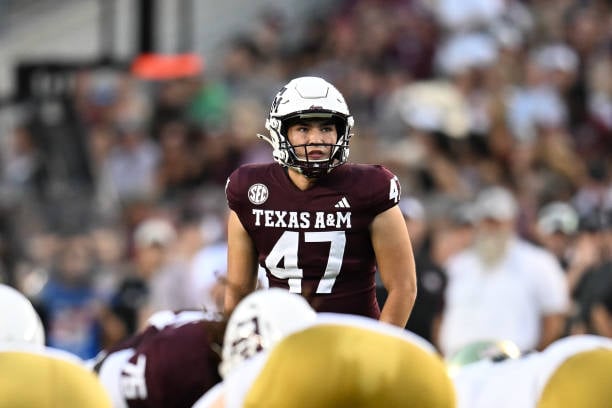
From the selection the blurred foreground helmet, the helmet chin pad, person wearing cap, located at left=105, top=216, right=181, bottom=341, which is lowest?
person wearing cap, located at left=105, top=216, right=181, bottom=341

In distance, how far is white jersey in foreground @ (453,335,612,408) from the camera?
447cm

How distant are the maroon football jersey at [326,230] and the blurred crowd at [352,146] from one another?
13.6ft

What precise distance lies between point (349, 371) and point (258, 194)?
5.87 feet

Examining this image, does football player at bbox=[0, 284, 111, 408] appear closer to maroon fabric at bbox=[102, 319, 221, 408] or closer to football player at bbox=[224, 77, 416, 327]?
maroon fabric at bbox=[102, 319, 221, 408]

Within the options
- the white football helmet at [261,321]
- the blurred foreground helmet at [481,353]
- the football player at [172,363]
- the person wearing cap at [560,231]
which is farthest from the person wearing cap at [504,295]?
the white football helmet at [261,321]

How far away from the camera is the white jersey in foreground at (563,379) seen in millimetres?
4473

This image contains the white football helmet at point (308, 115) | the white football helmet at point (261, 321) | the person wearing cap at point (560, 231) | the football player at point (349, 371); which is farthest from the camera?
the person wearing cap at point (560, 231)

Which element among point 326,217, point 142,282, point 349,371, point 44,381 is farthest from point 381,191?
point 142,282

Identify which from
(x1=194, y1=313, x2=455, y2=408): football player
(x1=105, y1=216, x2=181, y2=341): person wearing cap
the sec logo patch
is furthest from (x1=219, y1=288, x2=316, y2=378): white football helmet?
(x1=105, y1=216, x2=181, y2=341): person wearing cap

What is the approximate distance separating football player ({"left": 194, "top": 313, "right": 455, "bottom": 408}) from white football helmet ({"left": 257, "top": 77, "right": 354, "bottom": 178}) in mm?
1515

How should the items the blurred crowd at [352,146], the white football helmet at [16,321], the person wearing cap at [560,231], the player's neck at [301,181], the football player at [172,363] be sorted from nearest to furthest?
the football player at [172,363]
the white football helmet at [16,321]
the player's neck at [301,181]
the person wearing cap at [560,231]
the blurred crowd at [352,146]

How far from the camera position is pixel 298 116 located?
19.3ft

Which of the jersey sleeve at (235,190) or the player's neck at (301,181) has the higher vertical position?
the player's neck at (301,181)

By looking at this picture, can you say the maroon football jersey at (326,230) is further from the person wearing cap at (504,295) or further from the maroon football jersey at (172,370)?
the person wearing cap at (504,295)
